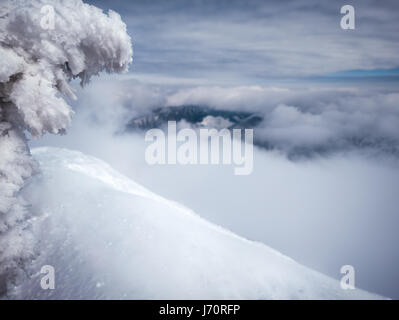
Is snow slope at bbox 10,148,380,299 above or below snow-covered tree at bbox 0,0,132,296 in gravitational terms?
below

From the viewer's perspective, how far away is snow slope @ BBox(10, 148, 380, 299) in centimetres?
564

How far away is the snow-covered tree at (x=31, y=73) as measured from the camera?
193 inches

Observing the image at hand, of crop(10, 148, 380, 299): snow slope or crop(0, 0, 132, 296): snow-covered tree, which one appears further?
crop(10, 148, 380, 299): snow slope

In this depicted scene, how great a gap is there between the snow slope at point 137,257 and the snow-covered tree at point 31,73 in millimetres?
1013

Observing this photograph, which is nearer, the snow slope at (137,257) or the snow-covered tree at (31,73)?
the snow-covered tree at (31,73)

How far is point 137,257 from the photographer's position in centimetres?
623

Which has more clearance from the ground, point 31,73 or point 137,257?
point 31,73

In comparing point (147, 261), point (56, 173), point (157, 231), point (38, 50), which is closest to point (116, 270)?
point (147, 261)

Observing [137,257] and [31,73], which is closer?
[31,73]

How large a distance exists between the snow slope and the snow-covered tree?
101 cm

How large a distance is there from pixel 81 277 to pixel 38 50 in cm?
499

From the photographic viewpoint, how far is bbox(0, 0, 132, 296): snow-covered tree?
4891 millimetres

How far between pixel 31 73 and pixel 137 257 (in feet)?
15.4
